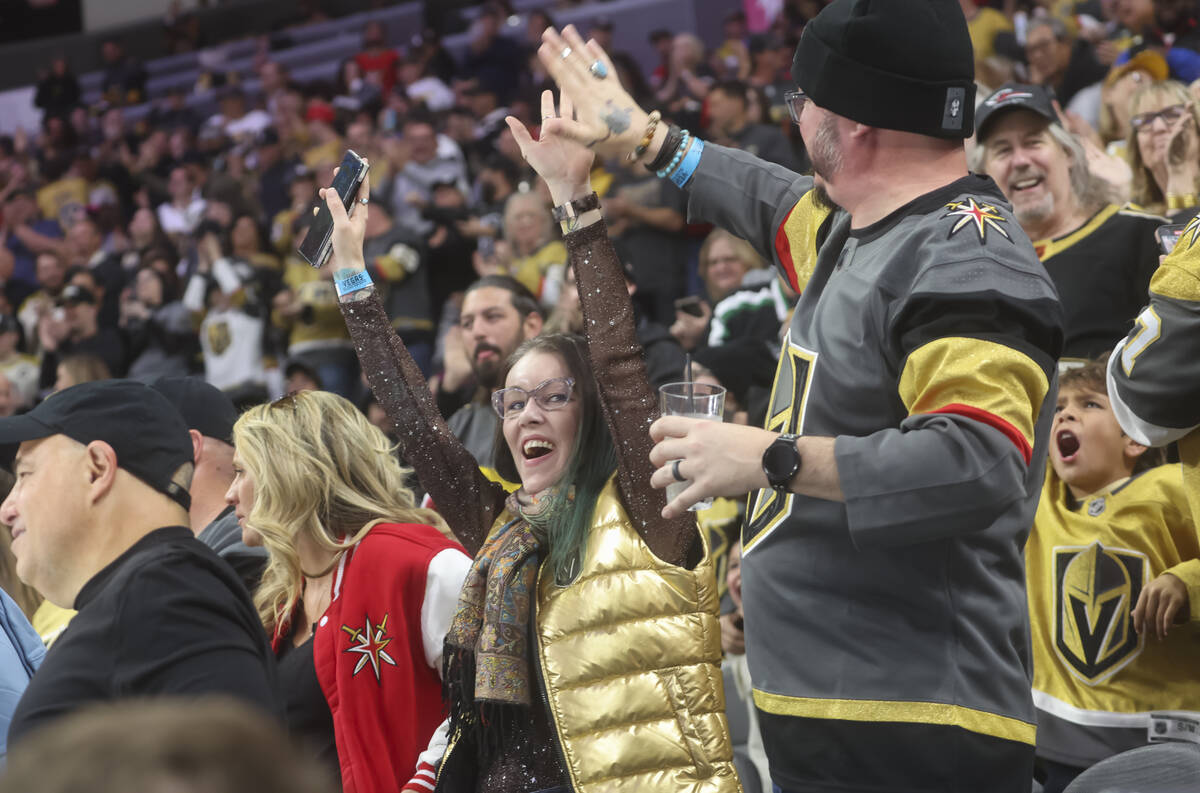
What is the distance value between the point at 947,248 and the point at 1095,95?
536 centimetres

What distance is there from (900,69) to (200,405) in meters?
2.47

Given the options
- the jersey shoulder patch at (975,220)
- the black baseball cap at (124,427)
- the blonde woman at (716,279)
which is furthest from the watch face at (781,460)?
the blonde woman at (716,279)

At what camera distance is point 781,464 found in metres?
1.58

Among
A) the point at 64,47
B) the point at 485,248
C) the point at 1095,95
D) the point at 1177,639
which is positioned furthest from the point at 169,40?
the point at 1177,639

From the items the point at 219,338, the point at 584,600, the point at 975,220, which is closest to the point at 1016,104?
the point at 584,600

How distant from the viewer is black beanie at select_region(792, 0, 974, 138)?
5.84ft

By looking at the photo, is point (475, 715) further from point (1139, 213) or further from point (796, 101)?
point (1139, 213)

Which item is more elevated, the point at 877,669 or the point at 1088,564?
the point at 877,669

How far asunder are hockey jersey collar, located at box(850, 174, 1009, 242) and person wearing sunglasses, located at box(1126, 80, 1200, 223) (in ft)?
5.56

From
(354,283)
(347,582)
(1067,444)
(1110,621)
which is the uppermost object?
(354,283)

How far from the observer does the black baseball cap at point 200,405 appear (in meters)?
3.66

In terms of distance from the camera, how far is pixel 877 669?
174 cm

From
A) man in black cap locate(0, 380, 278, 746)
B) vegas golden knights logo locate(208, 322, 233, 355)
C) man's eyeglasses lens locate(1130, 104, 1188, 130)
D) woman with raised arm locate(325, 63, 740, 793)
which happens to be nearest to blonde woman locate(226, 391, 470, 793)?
woman with raised arm locate(325, 63, 740, 793)

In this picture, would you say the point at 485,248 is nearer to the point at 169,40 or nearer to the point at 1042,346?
the point at 1042,346
